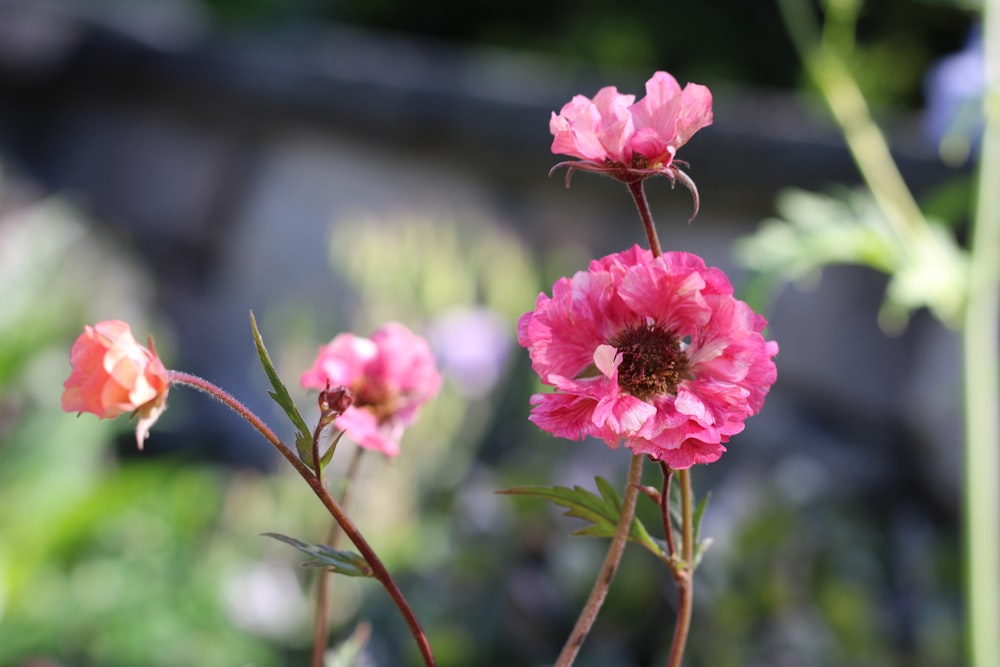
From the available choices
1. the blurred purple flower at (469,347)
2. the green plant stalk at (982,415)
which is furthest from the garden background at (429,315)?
the green plant stalk at (982,415)

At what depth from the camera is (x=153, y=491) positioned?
175 centimetres

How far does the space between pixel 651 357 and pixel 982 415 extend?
0.63 m

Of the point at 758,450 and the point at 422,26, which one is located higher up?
the point at 422,26

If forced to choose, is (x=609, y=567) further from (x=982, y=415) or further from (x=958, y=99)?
(x=958, y=99)

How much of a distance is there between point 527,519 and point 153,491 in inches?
25.8

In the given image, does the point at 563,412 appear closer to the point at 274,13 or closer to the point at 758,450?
the point at 758,450

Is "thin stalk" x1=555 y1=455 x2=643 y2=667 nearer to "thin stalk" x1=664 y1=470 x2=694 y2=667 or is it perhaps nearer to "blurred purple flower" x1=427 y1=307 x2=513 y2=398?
"thin stalk" x1=664 y1=470 x2=694 y2=667

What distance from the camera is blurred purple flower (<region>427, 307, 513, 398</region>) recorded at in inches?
69.4

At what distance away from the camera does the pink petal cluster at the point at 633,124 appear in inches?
12.2

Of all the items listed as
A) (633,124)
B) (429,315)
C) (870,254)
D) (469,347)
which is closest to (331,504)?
(633,124)

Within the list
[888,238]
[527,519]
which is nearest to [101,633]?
[527,519]

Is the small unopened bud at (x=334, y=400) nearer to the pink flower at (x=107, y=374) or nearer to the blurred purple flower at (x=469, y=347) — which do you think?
the pink flower at (x=107, y=374)

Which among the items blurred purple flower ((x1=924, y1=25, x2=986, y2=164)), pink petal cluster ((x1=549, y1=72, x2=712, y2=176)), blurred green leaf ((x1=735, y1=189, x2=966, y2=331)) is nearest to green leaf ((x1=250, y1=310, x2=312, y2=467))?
pink petal cluster ((x1=549, y1=72, x2=712, y2=176))

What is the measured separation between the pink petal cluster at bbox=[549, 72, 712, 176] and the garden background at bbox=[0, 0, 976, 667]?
0.22 metres
